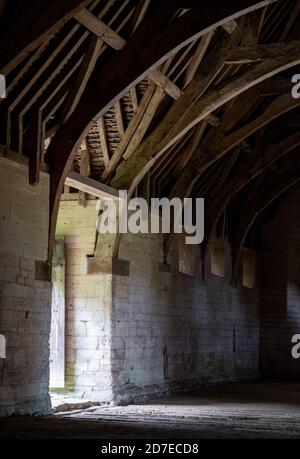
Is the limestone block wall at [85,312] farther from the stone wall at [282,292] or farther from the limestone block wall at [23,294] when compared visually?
the stone wall at [282,292]

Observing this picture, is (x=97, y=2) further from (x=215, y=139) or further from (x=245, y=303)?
(x=245, y=303)

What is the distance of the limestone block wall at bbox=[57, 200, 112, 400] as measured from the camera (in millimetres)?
11852

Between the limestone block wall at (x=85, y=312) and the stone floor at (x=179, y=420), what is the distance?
0.63 meters


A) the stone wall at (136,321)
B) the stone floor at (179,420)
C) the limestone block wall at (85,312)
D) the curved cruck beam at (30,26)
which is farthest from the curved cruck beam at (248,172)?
the curved cruck beam at (30,26)

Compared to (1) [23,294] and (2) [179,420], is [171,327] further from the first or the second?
(1) [23,294]

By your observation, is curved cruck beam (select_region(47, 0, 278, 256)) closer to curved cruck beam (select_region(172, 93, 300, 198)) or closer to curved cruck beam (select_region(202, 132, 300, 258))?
curved cruck beam (select_region(172, 93, 300, 198))

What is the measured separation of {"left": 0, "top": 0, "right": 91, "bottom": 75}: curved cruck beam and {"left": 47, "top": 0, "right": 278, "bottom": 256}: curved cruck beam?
4.92ft

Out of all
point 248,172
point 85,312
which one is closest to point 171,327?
point 85,312

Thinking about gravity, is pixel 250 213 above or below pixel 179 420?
above

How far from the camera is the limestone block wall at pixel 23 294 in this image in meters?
9.21

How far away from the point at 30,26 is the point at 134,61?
5.76 ft

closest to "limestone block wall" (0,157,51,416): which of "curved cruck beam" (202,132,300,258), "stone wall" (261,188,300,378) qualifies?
"curved cruck beam" (202,132,300,258)

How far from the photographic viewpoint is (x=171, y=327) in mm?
13984

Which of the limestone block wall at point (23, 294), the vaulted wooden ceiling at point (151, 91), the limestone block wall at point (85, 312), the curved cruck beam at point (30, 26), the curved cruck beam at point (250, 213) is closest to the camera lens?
the curved cruck beam at point (30, 26)
